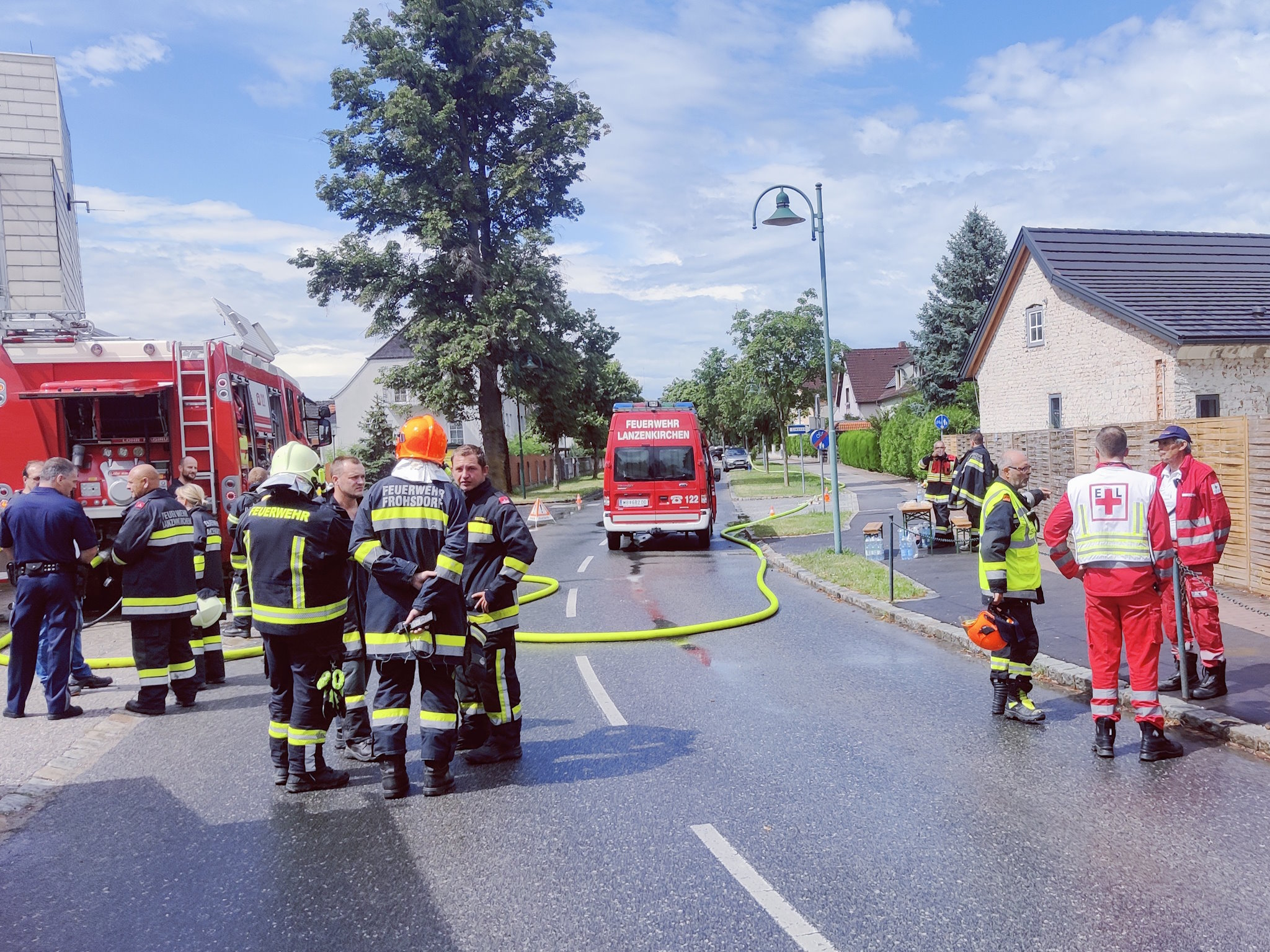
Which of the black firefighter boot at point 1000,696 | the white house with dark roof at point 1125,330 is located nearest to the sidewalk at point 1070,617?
the black firefighter boot at point 1000,696

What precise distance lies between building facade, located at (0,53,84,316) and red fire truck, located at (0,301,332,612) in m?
16.0

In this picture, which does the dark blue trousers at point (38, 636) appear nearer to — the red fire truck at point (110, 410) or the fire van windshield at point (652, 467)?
the red fire truck at point (110, 410)

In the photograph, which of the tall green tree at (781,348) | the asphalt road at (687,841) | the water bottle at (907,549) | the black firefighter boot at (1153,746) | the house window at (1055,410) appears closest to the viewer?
the asphalt road at (687,841)

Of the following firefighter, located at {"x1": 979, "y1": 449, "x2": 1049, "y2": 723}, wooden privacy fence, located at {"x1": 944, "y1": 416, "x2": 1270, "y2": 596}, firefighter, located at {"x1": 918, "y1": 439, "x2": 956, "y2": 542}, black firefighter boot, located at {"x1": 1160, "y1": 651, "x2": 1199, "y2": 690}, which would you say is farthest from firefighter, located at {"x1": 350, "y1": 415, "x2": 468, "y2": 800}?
firefighter, located at {"x1": 918, "y1": 439, "x2": 956, "y2": 542}

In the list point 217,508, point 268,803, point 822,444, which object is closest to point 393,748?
point 268,803

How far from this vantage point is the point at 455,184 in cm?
3177

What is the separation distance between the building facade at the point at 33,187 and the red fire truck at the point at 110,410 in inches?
631

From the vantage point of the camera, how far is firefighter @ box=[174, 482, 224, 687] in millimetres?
7934

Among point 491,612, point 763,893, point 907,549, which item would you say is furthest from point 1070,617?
point 763,893

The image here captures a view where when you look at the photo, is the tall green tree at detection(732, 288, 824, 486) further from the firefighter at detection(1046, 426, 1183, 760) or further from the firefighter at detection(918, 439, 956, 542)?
the firefighter at detection(1046, 426, 1183, 760)

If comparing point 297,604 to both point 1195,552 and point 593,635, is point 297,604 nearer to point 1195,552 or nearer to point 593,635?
point 593,635

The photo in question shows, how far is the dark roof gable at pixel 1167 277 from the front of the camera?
2106 centimetres

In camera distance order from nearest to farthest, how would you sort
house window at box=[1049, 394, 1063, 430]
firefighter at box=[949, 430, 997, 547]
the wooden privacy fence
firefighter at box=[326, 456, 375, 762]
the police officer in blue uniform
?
1. firefighter at box=[326, 456, 375, 762]
2. the police officer in blue uniform
3. the wooden privacy fence
4. firefighter at box=[949, 430, 997, 547]
5. house window at box=[1049, 394, 1063, 430]

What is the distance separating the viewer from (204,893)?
13.1 feet
